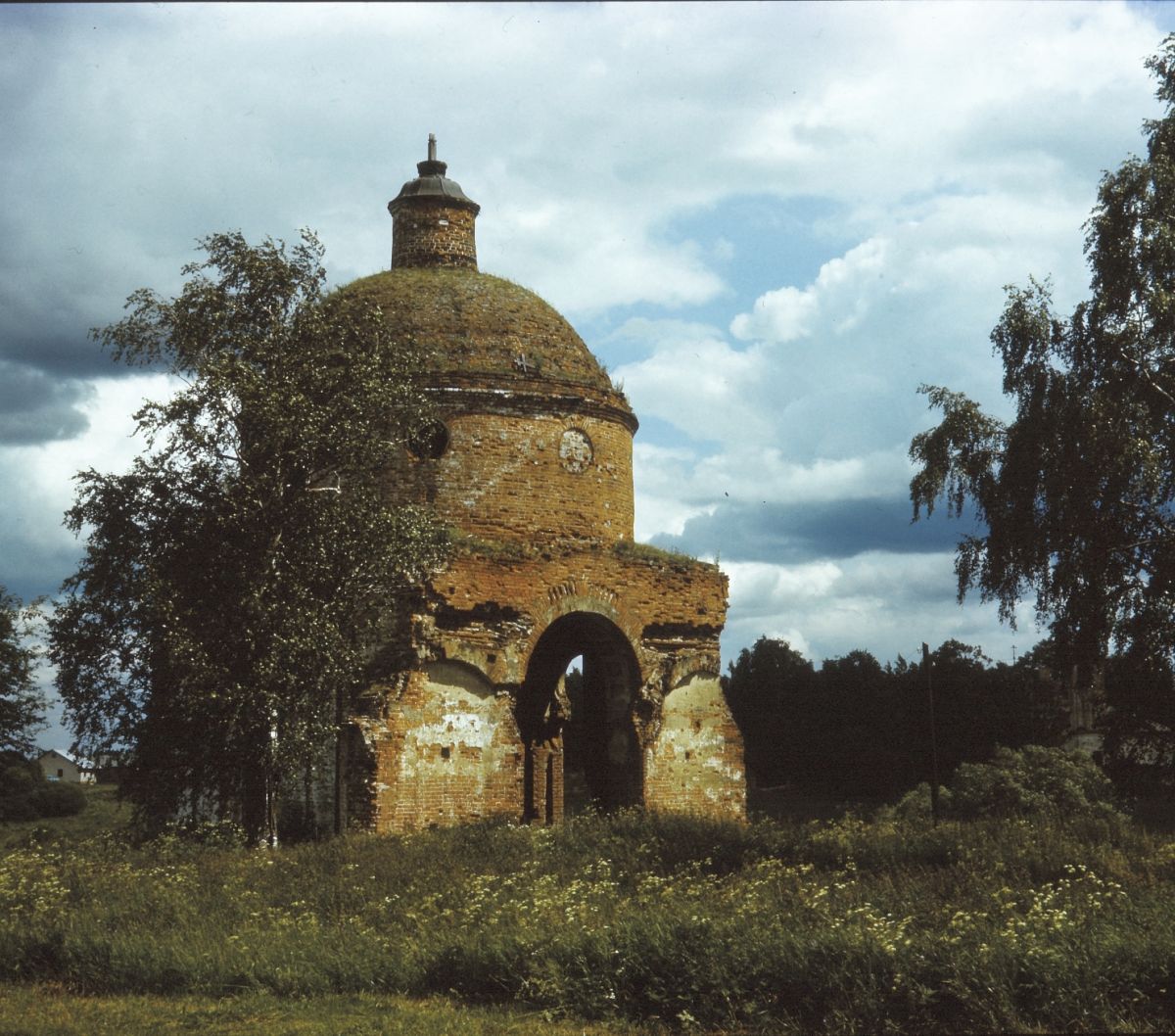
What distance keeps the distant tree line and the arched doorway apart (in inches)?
679

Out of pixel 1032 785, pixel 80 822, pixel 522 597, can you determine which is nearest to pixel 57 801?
pixel 80 822

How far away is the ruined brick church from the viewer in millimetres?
19344

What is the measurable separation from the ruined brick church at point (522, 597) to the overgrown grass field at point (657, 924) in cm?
309

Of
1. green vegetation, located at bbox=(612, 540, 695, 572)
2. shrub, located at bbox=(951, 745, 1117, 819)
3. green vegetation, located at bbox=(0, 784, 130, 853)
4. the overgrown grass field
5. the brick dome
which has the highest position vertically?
the brick dome

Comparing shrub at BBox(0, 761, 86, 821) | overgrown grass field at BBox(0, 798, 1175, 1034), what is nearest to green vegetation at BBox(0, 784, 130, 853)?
shrub at BBox(0, 761, 86, 821)

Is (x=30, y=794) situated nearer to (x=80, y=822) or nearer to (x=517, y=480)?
(x=80, y=822)

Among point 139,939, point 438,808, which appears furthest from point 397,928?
point 438,808

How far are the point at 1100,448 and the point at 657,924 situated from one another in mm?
9778

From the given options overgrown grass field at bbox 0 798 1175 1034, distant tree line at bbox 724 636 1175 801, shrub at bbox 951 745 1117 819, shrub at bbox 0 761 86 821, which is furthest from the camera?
distant tree line at bbox 724 636 1175 801

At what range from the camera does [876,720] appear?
49.5 meters

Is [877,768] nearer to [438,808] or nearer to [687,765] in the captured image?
[687,765]

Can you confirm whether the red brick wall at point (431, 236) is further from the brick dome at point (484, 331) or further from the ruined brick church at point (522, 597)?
the brick dome at point (484, 331)

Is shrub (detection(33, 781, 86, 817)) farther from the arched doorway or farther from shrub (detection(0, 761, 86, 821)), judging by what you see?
the arched doorway

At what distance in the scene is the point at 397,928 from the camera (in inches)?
452
